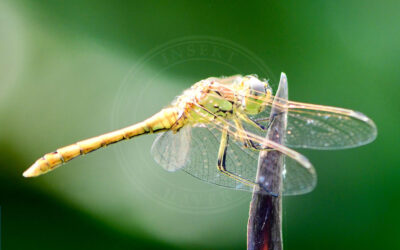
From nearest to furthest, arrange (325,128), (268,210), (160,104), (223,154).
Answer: (268,210), (325,128), (223,154), (160,104)

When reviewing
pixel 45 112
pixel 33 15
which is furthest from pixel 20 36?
pixel 45 112

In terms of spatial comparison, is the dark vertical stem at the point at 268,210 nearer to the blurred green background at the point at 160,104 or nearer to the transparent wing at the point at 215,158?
the transparent wing at the point at 215,158

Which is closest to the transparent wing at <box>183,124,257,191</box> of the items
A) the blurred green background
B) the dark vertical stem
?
the blurred green background

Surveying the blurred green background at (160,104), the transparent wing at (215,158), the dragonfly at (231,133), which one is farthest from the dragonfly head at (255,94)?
the blurred green background at (160,104)

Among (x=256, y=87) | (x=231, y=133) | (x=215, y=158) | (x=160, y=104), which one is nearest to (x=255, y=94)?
(x=256, y=87)

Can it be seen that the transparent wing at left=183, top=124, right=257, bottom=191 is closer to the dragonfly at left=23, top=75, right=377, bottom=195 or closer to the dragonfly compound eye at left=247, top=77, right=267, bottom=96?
the dragonfly at left=23, top=75, right=377, bottom=195

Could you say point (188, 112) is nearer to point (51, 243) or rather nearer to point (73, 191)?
point (73, 191)

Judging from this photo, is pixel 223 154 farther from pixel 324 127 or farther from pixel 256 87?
pixel 324 127
